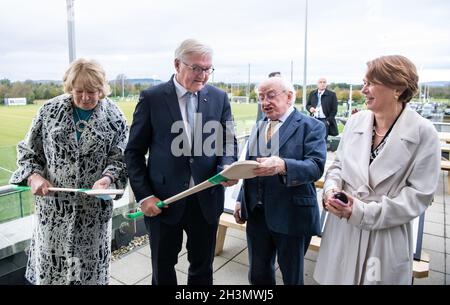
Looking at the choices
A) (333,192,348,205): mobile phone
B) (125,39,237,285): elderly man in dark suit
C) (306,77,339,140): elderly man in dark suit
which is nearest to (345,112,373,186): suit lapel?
(333,192,348,205): mobile phone

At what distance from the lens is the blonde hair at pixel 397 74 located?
1291 mm

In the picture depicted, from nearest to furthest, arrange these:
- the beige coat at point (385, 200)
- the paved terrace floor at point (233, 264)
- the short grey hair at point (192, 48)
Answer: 1. the beige coat at point (385, 200)
2. the short grey hair at point (192, 48)
3. the paved terrace floor at point (233, 264)

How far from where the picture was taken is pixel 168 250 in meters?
1.69

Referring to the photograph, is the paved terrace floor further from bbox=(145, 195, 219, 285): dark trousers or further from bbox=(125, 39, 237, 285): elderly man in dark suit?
bbox=(125, 39, 237, 285): elderly man in dark suit

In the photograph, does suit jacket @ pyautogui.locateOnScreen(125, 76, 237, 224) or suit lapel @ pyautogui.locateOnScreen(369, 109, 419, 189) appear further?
suit jacket @ pyautogui.locateOnScreen(125, 76, 237, 224)

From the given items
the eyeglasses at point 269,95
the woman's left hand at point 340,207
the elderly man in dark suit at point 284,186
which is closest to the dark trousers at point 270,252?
the elderly man in dark suit at point 284,186

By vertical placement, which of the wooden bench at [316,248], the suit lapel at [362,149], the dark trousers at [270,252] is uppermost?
the suit lapel at [362,149]

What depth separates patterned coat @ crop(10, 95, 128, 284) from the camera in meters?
1.57

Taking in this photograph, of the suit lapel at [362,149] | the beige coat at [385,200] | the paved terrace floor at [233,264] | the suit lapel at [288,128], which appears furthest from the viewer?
the paved terrace floor at [233,264]

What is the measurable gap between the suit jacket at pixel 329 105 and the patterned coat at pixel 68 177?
500cm

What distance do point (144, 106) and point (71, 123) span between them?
1.19 feet

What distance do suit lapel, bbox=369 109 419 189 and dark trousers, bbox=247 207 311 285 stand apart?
0.53m

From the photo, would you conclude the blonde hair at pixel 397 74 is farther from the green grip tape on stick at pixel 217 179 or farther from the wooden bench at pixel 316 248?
the wooden bench at pixel 316 248

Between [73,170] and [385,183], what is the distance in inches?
56.0
